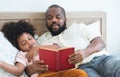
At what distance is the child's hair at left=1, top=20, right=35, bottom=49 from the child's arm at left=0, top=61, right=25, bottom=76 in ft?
0.63

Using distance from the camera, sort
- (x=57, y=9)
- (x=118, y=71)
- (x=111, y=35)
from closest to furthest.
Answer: (x=118, y=71)
(x=57, y=9)
(x=111, y=35)

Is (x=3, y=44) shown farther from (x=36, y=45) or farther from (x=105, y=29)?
(x=105, y=29)

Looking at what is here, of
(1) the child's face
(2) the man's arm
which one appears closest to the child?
(1) the child's face

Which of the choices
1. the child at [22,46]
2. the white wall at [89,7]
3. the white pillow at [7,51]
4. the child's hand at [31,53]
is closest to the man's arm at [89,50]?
the child at [22,46]

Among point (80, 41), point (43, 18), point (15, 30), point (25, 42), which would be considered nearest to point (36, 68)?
point (25, 42)

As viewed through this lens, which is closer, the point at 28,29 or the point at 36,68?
the point at 36,68

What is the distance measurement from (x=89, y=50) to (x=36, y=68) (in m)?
0.45

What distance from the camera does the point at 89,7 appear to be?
2432 mm

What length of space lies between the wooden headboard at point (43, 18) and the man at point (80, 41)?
0.10 metres

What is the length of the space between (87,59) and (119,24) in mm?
807

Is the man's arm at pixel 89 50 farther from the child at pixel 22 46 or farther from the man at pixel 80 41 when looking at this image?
the child at pixel 22 46

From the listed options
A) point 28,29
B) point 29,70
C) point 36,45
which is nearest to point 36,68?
point 29,70

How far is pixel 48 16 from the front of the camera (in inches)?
82.8

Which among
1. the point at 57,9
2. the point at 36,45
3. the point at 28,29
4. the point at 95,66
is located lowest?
the point at 95,66
